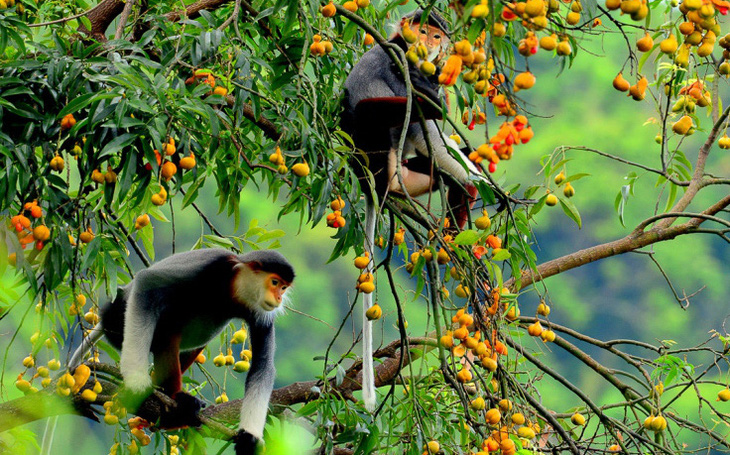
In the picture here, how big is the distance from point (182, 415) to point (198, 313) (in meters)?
0.35

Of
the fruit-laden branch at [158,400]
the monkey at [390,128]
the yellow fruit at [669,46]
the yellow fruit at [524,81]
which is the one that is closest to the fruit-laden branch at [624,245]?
the monkey at [390,128]

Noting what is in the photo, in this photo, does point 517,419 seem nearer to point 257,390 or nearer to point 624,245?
point 257,390

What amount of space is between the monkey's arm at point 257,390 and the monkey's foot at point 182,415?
10 cm

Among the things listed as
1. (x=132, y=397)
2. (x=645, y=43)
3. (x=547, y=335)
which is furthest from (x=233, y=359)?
(x=645, y=43)

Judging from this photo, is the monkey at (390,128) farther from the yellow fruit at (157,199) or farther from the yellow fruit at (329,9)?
the yellow fruit at (157,199)

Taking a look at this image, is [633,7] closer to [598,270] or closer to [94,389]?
[94,389]

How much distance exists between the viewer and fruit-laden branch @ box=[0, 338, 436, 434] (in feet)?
5.83

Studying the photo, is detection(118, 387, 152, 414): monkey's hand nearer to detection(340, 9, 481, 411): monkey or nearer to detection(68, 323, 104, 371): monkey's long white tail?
detection(68, 323, 104, 371): monkey's long white tail

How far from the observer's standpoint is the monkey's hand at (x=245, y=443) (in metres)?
1.99

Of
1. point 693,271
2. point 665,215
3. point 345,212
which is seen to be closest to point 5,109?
point 345,212

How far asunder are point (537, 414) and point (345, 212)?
0.58 m

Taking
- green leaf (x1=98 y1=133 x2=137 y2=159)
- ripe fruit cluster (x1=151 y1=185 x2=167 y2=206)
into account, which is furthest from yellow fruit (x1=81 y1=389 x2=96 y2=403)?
green leaf (x1=98 y1=133 x2=137 y2=159)

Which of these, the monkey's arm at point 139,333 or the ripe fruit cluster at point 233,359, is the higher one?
the monkey's arm at point 139,333

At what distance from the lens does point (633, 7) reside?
1.00m
